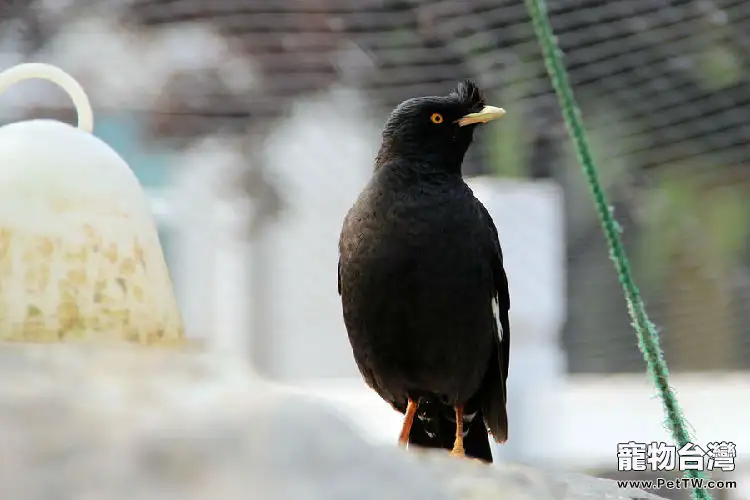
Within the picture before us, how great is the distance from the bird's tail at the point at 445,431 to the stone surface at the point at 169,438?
2.78 ft

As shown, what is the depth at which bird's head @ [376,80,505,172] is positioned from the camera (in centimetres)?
112

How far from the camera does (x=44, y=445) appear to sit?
0.27 meters

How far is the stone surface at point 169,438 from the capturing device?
266mm

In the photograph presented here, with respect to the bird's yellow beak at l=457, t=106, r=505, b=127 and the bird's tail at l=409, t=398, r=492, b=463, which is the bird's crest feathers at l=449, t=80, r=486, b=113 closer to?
the bird's yellow beak at l=457, t=106, r=505, b=127

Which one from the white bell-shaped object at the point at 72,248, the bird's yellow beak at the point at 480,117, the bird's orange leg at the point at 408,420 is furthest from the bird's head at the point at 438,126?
the white bell-shaped object at the point at 72,248

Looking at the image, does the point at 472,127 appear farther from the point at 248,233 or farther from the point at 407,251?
the point at 248,233

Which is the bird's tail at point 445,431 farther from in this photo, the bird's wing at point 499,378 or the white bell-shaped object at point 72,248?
the white bell-shaped object at point 72,248

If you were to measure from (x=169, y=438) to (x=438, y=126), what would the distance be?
89cm

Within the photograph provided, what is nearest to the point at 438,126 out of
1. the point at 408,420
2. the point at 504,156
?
the point at 408,420

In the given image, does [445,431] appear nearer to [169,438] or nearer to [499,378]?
[499,378]

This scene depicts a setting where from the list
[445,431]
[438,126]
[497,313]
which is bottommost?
[445,431]

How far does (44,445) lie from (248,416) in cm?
6

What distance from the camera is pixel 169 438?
276mm

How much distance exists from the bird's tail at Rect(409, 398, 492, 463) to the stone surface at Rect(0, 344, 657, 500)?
846 mm
